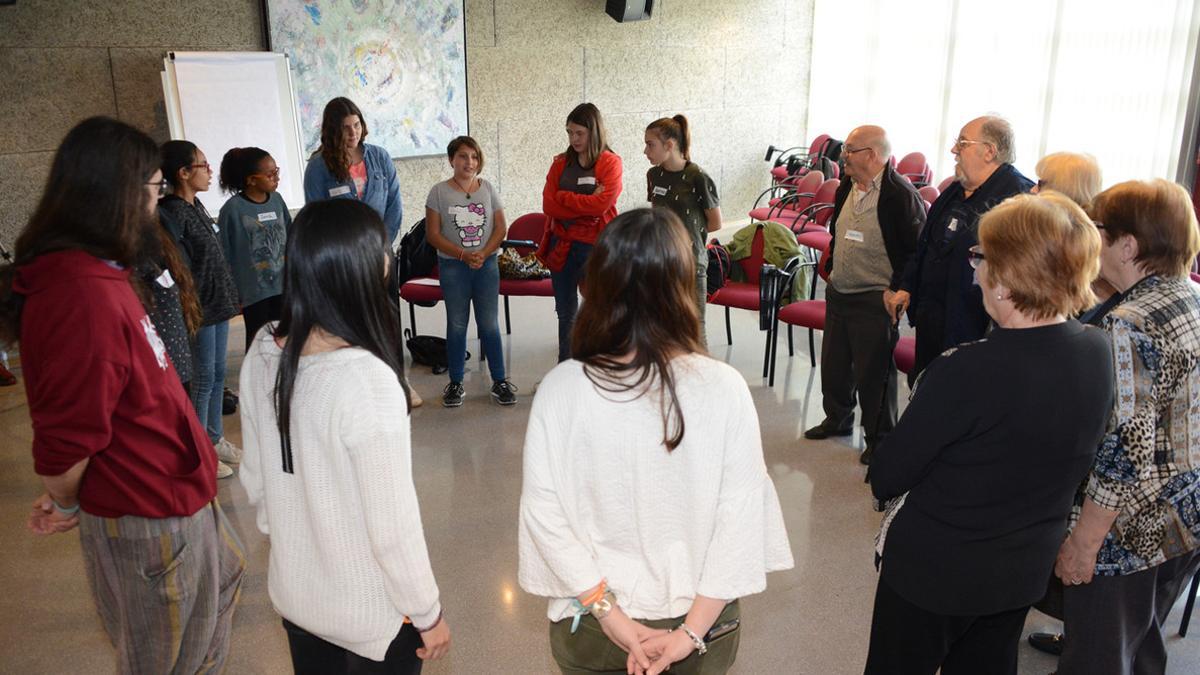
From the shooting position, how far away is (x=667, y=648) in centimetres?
151

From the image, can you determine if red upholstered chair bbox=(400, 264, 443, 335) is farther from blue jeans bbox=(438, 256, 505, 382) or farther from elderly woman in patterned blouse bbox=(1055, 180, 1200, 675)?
elderly woman in patterned blouse bbox=(1055, 180, 1200, 675)

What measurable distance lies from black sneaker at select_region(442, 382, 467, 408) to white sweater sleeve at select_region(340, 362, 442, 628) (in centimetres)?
315

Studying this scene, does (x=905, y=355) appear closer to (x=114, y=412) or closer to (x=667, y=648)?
(x=667, y=648)

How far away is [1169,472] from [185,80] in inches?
221

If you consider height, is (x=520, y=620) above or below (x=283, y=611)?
below

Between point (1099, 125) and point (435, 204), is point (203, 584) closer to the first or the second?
point (435, 204)

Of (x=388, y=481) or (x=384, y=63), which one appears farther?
(x=384, y=63)

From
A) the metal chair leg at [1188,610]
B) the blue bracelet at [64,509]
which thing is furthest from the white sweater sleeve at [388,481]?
the metal chair leg at [1188,610]

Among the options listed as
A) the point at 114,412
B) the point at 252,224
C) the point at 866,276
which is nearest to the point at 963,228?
the point at 866,276

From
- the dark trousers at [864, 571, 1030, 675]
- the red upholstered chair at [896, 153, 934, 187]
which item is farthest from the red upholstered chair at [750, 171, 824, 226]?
the dark trousers at [864, 571, 1030, 675]

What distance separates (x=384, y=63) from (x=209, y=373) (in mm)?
3767

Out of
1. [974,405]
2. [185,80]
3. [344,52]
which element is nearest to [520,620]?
[974,405]

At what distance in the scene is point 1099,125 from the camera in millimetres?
8922

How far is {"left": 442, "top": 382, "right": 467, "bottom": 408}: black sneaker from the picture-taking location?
15.3ft
